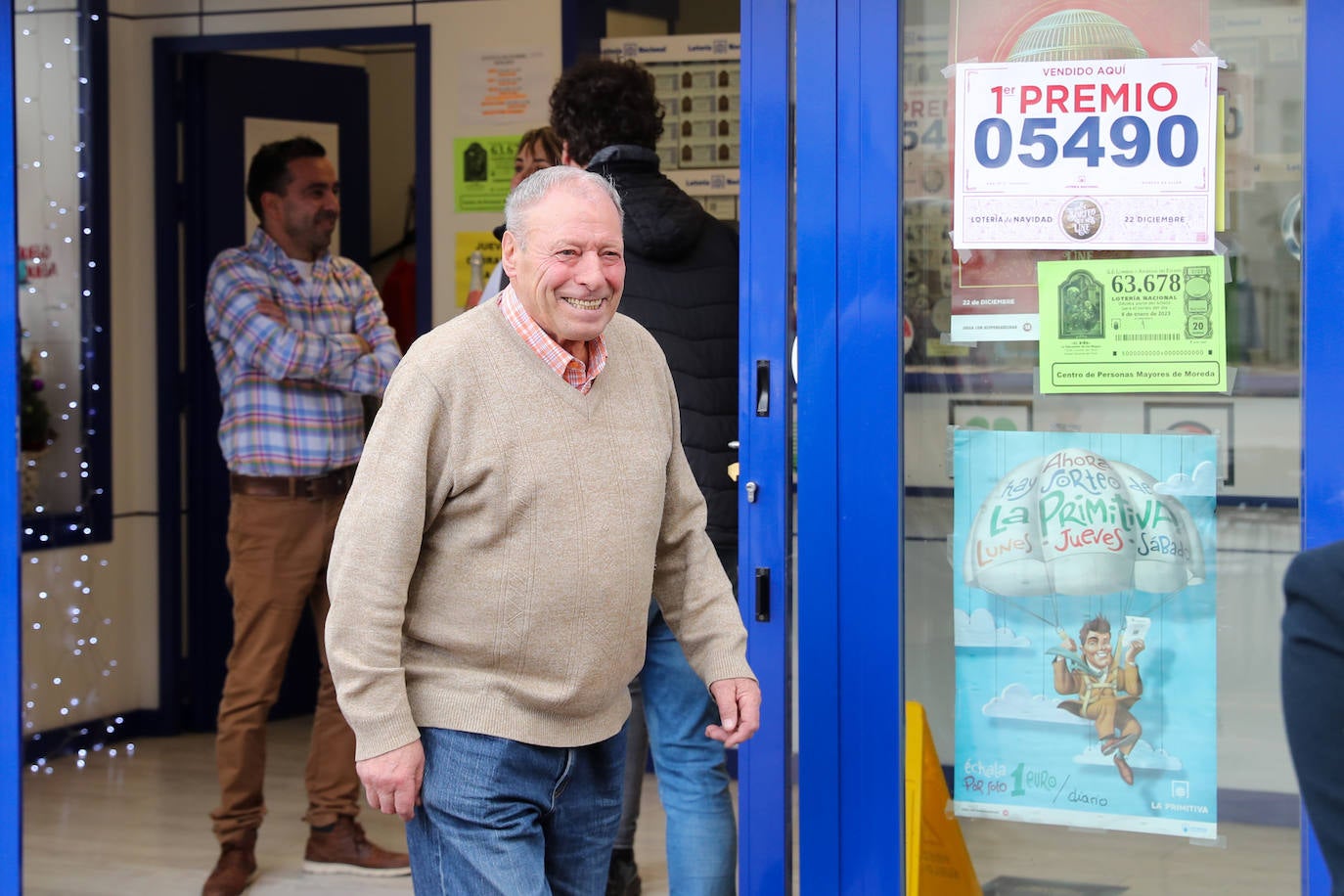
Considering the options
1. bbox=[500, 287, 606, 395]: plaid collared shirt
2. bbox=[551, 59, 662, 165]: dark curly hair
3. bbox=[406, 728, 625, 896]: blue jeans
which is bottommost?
bbox=[406, 728, 625, 896]: blue jeans

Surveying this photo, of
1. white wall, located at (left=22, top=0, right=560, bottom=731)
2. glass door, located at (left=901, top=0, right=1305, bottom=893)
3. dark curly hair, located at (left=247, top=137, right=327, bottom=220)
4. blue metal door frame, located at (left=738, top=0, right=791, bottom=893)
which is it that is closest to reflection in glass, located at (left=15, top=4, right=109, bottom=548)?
white wall, located at (left=22, top=0, right=560, bottom=731)

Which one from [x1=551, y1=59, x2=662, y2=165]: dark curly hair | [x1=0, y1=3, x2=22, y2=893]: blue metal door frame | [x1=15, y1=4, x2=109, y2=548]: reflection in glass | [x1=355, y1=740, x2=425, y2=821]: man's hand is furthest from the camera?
[x1=15, y1=4, x2=109, y2=548]: reflection in glass

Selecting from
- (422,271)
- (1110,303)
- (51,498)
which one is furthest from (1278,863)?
(51,498)

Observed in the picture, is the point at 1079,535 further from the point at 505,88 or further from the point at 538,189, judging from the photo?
the point at 505,88

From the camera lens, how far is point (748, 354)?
10.8 ft

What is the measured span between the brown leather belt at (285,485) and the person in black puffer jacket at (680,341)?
141 centimetres

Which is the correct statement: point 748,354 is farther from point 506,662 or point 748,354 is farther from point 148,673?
point 148,673

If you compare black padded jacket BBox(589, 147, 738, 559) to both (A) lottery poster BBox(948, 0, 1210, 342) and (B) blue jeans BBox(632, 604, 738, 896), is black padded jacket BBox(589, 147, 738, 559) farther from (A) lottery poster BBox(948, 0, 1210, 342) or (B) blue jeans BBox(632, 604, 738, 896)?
(A) lottery poster BBox(948, 0, 1210, 342)

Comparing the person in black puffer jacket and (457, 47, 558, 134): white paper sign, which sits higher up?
(457, 47, 558, 134): white paper sign

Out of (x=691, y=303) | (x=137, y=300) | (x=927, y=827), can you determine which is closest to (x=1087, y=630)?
(x=927, y=827)

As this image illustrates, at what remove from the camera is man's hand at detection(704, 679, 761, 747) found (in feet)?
8.68

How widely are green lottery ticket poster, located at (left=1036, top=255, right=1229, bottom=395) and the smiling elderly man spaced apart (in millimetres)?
952

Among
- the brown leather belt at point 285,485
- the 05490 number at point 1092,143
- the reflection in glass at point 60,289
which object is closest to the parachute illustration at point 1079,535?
the 05490 number at point 1092,143

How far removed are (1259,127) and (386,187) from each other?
6680 millimetres
